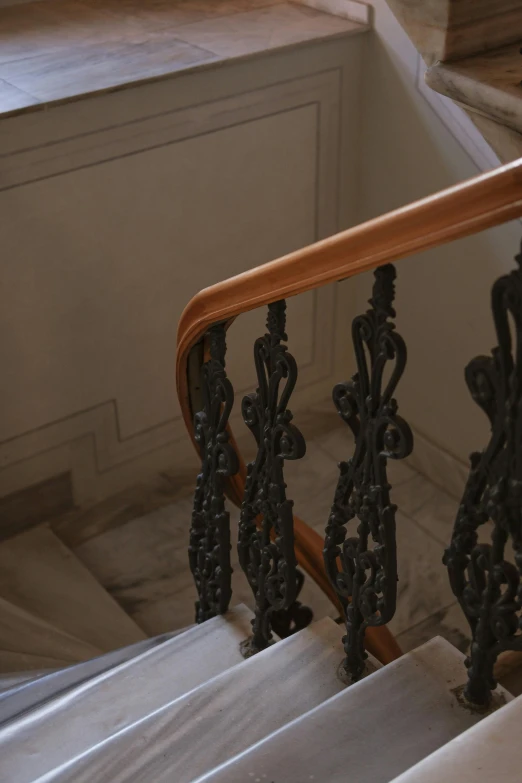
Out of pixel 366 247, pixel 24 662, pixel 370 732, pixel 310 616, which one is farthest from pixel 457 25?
pixel 24 662

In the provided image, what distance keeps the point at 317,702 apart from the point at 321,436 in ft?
7.99

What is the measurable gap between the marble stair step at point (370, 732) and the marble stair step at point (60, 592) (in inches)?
67.6

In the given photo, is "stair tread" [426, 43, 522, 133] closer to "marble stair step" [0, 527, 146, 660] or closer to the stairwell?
the stairwell

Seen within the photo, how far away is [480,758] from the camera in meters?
1.10

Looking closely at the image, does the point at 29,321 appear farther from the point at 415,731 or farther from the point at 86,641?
the point at 415,731

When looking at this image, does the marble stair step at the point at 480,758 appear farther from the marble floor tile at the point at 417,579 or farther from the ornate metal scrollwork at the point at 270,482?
the marble floor tile at the point at 417,579

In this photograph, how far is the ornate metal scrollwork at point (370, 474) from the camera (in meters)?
1.29

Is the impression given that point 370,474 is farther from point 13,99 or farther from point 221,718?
point 13,99

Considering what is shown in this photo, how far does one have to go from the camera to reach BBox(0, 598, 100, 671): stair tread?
9.07 ft

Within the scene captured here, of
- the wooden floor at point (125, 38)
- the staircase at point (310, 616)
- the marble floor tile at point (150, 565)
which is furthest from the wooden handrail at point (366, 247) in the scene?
the marble floor tile at point (150, 565)

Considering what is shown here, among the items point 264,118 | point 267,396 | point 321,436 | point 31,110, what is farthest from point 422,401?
point 267,396

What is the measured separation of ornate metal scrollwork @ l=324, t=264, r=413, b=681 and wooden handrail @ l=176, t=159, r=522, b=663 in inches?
2.4

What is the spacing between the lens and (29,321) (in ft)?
9.95

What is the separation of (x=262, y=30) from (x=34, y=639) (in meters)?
2.24
